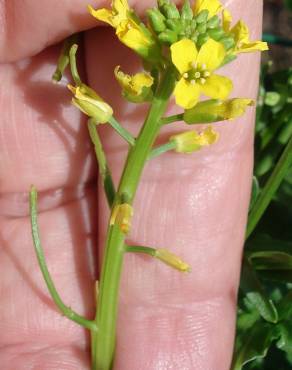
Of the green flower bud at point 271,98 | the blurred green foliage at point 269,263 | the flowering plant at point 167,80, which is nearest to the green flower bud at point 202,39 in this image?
the flowering plant at point 167,80

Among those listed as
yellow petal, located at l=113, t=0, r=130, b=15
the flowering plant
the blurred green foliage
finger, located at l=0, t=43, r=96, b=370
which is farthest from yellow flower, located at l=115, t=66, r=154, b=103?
the blurred green foliage

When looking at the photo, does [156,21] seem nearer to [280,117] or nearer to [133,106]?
[133,106]

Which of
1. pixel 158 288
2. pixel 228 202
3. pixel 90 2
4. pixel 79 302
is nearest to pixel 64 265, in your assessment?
pixel 79 302

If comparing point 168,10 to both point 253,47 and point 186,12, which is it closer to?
point 186,12

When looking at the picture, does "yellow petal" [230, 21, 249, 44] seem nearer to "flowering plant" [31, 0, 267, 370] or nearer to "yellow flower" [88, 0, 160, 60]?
"flowering plant" [31, 0, 267, 370]

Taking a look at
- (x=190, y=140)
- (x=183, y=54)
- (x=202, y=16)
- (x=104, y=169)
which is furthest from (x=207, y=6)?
(x=104, y=169)
